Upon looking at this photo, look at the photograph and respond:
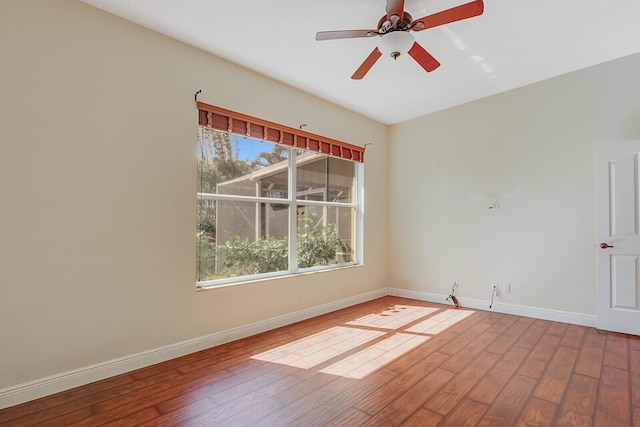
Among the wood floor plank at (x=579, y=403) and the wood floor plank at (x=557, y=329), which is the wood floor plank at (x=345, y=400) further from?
the wood floor plank at (x=557, y=329)

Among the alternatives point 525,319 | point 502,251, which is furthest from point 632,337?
point 502,251

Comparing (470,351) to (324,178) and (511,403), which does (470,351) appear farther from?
(324,178)

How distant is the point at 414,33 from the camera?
280 cm

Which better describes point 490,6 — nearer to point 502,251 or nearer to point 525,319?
point 502,251

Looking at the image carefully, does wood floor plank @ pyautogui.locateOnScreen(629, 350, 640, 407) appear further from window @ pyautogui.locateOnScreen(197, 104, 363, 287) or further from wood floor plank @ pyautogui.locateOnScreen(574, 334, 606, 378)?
window @ pyautogui.locateOnScreen(197, 104, 363, 287)

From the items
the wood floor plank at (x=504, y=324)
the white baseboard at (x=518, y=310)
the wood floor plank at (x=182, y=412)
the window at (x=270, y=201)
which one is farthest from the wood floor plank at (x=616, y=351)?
the wood floor plank at (x=182, y=412)

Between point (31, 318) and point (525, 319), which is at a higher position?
point (31, 318)

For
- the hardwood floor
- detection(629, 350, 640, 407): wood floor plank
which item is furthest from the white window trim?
detection(629, 350, 640, 407): wood floor plank

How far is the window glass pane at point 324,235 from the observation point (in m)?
4.11

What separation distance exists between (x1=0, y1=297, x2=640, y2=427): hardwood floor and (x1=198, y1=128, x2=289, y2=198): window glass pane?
5.13ft

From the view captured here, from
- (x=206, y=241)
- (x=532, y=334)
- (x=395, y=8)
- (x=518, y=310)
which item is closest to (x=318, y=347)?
(x=206, y=241)

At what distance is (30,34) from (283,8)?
175cm

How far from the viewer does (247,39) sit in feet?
9.41

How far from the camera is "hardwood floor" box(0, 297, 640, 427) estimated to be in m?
1.93
